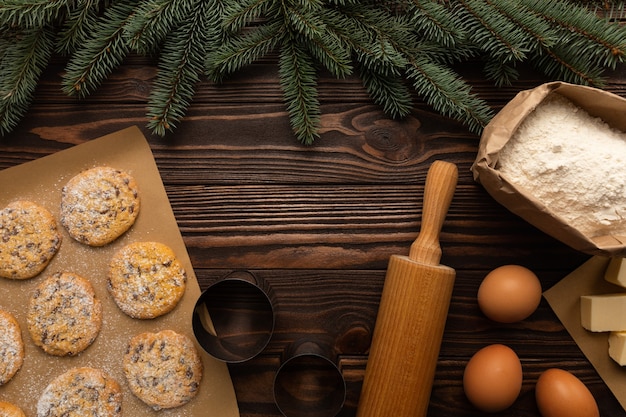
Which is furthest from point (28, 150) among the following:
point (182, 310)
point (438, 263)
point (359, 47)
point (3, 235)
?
point (438, 263)

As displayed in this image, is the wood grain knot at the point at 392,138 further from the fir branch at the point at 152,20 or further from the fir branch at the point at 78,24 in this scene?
the fir branch at the point at 78,24

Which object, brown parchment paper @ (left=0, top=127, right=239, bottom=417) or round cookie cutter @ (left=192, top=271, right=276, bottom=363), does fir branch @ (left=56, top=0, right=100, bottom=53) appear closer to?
brown parchment paper @ (left=0, top=127, right=239, bottom=417)

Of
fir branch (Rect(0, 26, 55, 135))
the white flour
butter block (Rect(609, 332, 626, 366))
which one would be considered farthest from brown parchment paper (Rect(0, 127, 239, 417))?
butter block (Rect(609, 332, 626, 366))

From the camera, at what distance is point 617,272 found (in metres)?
1.11

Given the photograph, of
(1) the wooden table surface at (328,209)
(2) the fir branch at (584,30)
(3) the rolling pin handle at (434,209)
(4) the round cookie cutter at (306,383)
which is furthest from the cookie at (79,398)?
(2) the fir branch at (584,30)

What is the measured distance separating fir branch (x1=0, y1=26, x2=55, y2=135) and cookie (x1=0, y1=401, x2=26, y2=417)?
2.01ft

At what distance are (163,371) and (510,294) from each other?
0.77 m

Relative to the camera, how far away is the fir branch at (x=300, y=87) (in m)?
1.12

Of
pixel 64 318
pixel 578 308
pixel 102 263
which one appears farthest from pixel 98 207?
pixel 578 308

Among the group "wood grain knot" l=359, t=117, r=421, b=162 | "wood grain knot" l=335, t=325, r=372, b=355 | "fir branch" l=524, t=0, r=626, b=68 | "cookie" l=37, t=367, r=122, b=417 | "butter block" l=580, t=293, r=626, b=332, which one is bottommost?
"cookie" l=37, t=367, r=122, b=417

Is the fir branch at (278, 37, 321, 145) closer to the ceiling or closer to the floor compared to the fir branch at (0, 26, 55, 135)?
closer to the ceiling

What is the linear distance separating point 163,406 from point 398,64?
0.90 m

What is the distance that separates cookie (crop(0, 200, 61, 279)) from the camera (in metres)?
1.15

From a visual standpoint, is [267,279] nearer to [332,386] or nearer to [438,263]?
[332,386]
